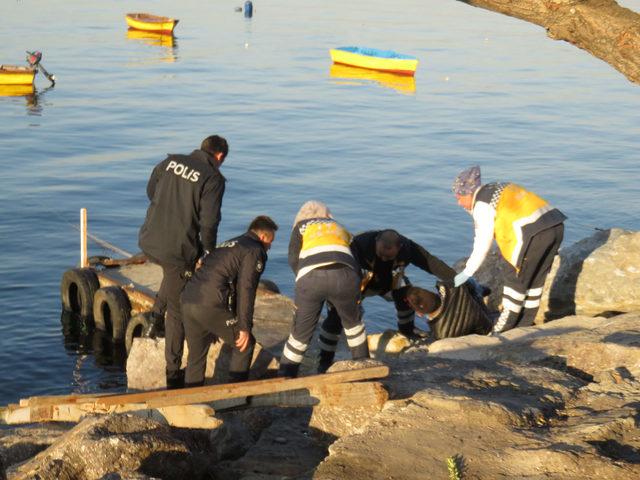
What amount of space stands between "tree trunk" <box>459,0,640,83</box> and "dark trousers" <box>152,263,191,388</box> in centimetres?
473

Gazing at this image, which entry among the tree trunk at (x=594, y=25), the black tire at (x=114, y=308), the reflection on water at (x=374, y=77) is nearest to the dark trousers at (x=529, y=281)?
the tree trunk at (x=594, y=25)

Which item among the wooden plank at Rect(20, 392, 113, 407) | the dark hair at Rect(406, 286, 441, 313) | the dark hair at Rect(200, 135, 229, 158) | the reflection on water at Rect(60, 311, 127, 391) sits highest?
the dark hair at Rect(200, 135, 229, 158)

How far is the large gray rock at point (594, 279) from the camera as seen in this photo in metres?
11.5

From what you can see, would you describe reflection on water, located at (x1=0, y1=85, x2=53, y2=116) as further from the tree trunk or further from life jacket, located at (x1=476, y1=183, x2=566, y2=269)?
the tree trunk

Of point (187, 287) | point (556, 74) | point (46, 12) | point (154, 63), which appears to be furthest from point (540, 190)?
point (46, 12)

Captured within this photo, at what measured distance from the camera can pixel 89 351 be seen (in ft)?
50.7

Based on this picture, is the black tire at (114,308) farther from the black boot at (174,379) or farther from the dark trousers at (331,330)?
the black boot at (174,379)

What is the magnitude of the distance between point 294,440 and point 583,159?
1054 inches

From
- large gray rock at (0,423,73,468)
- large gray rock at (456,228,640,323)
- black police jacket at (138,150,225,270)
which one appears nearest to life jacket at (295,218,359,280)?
black police jacket at (138,150,225,270)

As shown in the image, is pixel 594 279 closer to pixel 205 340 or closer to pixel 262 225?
pixel 262 225

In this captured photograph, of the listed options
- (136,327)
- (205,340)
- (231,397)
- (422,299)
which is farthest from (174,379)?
(136,327)

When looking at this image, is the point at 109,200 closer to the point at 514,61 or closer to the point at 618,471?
the point at 618,471

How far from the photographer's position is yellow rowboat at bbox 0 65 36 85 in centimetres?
4272

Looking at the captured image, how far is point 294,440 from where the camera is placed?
7184 mm
